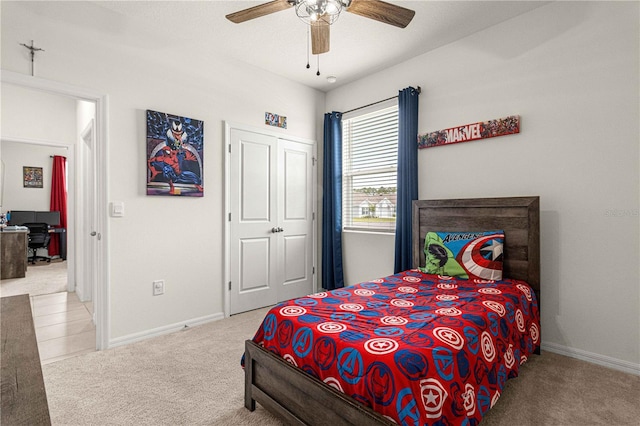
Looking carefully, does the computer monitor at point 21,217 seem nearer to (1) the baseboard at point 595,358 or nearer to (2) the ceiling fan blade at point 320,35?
(2) the ceiling fan blade at point 320,35

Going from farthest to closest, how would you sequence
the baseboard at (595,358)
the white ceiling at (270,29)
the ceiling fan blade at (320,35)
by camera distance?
the white ceiling at (270,29), the baseboard at (595,358), the ceiling fan blade at (320,35)

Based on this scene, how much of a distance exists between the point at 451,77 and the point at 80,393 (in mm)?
3762

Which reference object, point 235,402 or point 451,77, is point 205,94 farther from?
point 235,402

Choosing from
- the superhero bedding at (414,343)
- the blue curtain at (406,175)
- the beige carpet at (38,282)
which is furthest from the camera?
the beige carpet at (38,282)

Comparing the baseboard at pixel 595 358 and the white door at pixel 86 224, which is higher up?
the white door at pixel 86 224

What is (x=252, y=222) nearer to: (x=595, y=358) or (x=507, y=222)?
(x=507, y=222)

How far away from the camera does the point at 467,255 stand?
8.48ft

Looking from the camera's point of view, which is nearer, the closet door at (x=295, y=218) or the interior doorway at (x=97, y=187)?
the interior doorway at (x=97, y=187)

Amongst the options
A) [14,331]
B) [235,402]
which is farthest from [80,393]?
[14,331]

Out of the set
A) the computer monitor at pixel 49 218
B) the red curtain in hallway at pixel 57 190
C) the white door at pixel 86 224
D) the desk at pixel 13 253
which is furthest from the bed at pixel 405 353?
the red curtain in hallway at pixel 57 190

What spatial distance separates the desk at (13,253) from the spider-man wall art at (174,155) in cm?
402

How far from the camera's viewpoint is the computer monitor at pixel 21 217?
6633 millimetres

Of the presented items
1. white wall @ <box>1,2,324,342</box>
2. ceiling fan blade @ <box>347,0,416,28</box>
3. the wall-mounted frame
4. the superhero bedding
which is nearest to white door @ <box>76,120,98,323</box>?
white wall @ <box>1,2,324,342</box>

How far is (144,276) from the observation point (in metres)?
2.90
